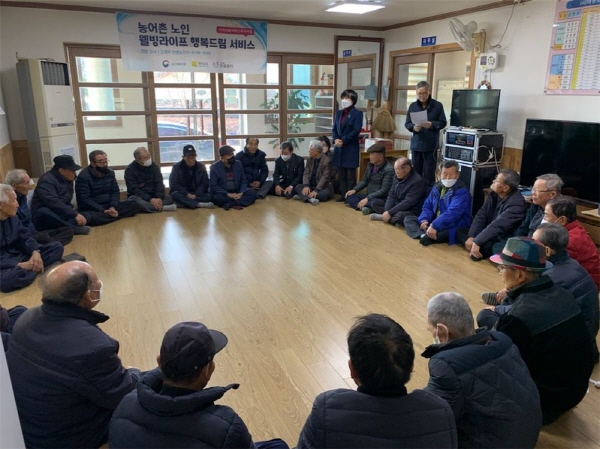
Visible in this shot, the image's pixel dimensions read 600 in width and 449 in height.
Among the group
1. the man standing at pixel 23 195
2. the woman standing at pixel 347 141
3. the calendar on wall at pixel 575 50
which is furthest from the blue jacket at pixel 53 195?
the calendar on wall at pixel 575 50

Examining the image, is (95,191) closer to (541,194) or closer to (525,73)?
(541,194)

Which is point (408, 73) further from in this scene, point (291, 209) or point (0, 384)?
point (0, 384)

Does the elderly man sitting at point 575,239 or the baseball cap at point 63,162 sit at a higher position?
the baseball cap at point 63,162

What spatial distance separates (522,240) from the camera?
2.04 m

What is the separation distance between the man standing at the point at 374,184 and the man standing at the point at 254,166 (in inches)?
50.5

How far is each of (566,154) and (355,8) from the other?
330 cm


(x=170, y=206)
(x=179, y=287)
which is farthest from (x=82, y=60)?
(x=179, y=287)

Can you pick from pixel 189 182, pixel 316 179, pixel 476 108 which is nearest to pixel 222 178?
pixel 189 182

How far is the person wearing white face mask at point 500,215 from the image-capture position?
4.06 m

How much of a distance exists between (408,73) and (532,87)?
2.54 meters

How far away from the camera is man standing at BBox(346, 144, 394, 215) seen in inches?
225

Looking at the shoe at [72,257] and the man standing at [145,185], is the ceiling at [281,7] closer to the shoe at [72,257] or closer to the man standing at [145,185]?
the man standing at [145,185]

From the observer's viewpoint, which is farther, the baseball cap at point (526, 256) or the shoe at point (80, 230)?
the shoe at point (80, 230)

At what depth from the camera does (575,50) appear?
15.2 ft
